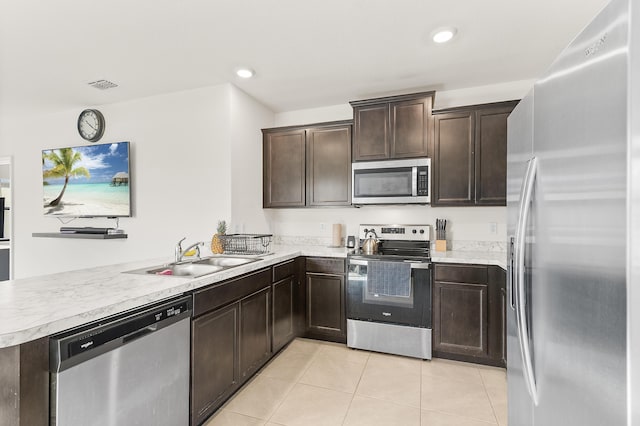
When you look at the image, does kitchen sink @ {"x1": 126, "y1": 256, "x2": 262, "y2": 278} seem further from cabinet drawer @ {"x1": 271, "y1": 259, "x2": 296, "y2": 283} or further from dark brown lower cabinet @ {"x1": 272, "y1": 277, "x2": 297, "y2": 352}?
dark brown lower cabinet @ {"x1": 272, "y1": 277, "x2": 297, "y2": 352}

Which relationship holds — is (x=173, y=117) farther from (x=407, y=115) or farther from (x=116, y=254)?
(x=407, y=115)

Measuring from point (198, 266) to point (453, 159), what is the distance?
2466 mm

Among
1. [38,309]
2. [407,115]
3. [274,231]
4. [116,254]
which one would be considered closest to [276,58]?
[407,115]

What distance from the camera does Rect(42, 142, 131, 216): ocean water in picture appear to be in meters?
3.37

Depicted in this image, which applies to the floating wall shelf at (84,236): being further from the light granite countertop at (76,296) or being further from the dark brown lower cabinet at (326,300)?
the dark brown lower cabinet at (326,300)

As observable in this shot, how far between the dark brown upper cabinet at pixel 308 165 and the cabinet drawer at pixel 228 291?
46.3 inches

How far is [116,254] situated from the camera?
3.49m

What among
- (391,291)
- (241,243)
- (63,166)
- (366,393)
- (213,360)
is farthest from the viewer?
(63,166)

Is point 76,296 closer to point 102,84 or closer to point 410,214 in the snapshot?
point 102,84

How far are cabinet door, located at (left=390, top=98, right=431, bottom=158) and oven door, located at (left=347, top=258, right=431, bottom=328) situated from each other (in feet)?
3.61

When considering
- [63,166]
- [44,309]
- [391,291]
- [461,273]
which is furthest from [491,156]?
[63,166]

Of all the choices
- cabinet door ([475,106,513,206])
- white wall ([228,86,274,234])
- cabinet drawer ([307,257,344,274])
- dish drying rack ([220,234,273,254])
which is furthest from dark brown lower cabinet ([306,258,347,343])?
cabinet door ([475,106,513,206])

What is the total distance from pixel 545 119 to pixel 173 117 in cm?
323

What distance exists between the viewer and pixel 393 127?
3.05 meters
